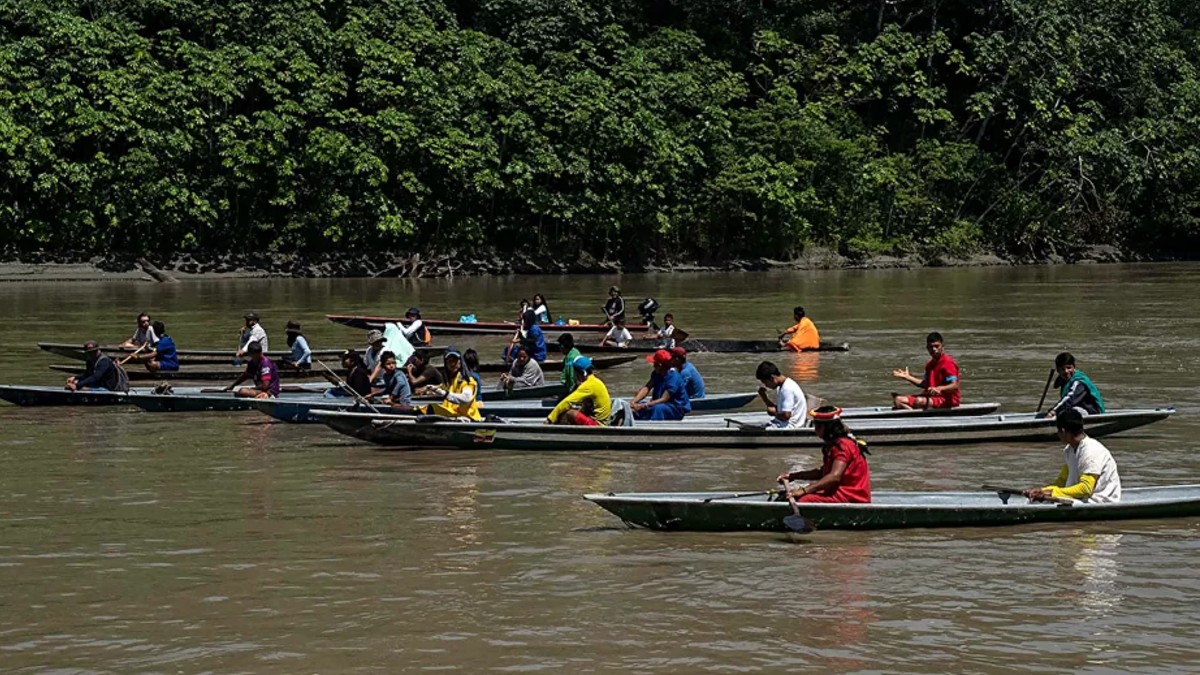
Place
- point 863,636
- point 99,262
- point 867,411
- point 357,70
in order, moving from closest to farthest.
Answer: point 863,636 < point 867,411 < point 99,262 < point 357,70

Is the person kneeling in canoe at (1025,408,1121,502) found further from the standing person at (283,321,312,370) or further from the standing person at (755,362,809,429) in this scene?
the standing person at (283,321,312,370)

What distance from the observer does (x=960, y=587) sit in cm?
1045

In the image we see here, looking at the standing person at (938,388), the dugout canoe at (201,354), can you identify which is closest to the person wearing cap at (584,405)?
the standing person at (938,388)

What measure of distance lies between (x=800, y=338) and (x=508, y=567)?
15.7 meters

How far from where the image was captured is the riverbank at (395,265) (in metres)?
47.4

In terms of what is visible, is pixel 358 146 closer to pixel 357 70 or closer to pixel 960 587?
pixel 357 70

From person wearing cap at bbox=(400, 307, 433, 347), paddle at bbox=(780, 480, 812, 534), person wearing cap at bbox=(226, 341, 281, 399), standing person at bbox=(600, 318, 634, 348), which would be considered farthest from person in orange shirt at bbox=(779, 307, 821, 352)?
paddle at bbox=(780, 480, 812, 534)

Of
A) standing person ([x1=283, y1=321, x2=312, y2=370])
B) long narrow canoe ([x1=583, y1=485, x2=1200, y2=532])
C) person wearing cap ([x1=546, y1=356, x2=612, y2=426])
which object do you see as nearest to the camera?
long narrow canoe ([x1=583, y1=485, x2=1200, y2=532])

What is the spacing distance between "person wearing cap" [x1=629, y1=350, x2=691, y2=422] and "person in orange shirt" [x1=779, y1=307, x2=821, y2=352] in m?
9.32

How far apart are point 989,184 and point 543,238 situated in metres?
18.0

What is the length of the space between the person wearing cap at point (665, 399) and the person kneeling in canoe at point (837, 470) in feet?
16.7

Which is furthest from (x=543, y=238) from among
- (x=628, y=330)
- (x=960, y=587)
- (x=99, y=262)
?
(x=960, y=587)

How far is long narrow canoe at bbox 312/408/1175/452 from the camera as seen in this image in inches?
604

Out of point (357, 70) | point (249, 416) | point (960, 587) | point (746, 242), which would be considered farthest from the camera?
point (746, 242)
